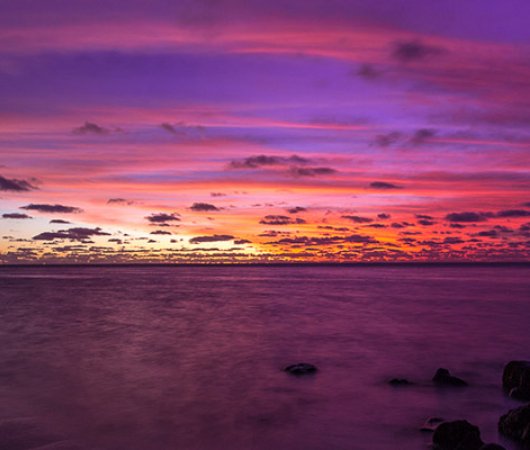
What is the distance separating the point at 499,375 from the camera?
20.4m

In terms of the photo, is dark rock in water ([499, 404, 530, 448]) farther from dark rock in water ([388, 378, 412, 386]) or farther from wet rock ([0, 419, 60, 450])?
wet rock ([0, 419, 60, 450])

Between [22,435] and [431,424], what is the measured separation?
32.8ft

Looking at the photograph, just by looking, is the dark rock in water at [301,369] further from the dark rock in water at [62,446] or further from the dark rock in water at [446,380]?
the dark rock in water at [62,446]

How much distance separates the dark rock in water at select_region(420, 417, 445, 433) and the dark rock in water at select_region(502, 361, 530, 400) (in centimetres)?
381

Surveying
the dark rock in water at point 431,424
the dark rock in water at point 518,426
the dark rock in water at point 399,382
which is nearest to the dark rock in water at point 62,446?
the dark rock in water at point 431,424

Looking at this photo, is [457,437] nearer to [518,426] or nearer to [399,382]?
[518,426]

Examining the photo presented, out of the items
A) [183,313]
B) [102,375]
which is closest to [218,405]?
[102,375]

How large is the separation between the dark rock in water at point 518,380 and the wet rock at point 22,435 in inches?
508

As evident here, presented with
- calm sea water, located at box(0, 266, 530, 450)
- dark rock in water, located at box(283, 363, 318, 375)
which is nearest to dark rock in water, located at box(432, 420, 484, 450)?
calm sea water, located at box(0, 266, 530, 450)

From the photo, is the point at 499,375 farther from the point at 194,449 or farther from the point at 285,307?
the point at 285,307

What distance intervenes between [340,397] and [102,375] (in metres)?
9.15

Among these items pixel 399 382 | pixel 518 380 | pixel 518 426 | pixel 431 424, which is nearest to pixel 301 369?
pixel 399 382

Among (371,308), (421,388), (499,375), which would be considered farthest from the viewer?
(371,308)

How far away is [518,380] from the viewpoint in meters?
16.9
